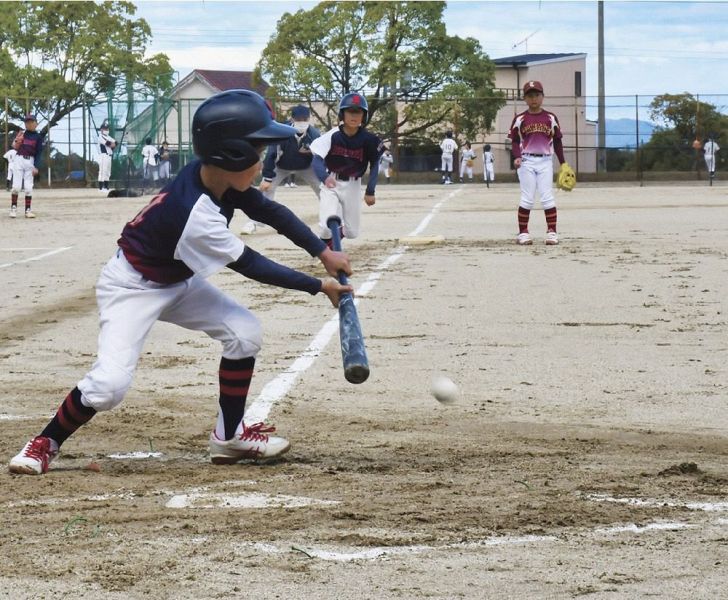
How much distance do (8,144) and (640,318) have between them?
151 feet

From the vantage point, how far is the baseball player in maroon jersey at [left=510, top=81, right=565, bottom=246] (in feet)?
57.2

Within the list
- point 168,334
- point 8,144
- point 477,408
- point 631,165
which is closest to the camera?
point 477,408

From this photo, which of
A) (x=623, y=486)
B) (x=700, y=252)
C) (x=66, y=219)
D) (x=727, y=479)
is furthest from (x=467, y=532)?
(x=66, y=219)

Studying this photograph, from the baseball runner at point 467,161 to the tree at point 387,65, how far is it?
1705 millimetres

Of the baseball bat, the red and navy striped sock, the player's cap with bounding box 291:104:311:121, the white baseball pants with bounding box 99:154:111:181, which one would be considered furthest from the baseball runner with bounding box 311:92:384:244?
the white baseball pants with bounding box 99:154:111:181

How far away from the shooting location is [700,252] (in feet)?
53.4

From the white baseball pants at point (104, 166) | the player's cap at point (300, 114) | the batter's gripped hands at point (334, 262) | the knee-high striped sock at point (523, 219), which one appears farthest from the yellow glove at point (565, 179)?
the white baseball pants at point (104, 166)

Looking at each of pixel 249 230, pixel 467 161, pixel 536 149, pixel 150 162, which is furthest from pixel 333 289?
pixel 467 161

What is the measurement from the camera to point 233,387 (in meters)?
5.93

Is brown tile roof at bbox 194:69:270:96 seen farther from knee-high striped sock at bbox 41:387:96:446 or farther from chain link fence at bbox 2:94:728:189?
knee-high striped sock at bbox 41:387:96:446

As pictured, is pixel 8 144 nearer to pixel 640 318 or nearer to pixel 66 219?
pixel 66 219

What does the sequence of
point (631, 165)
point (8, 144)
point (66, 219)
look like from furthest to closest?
1. point (631, 165)
2. point (8, 144)
3. point (66, 219)

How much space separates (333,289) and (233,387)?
26.7 inches

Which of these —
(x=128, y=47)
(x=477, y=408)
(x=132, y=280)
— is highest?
(x=128, y=47)
